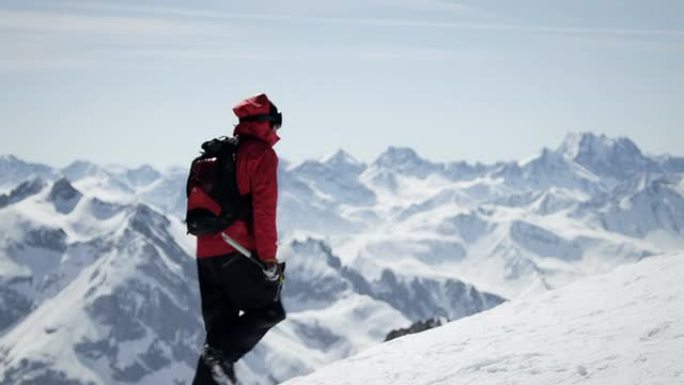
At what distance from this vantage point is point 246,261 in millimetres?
9055

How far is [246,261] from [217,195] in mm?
817

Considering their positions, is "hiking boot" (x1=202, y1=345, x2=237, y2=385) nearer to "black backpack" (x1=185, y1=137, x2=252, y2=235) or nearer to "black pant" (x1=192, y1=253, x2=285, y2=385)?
"black pant" (x1=192, y1=253, x2=285, y2=385)

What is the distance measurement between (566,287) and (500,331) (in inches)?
149

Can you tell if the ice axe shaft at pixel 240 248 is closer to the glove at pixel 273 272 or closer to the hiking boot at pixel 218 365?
the glove at pixel 273 272

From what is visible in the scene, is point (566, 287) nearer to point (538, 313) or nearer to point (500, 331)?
point (538, 313)

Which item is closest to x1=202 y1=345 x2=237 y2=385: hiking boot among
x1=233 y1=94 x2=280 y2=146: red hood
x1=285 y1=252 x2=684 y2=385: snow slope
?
x1=233 y1=94 x2=280 y2=146: red hood

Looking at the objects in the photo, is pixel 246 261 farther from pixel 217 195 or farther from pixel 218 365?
pixel 218 365

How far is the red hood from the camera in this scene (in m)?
9.15

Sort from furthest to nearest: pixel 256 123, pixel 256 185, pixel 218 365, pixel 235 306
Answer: pixel 235 306 < pixel 256 123 < pixel 218 365 < pixel 256 185

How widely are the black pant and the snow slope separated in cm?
250

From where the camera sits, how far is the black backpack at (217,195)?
9.03 metres

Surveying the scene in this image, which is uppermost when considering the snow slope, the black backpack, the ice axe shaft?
the black backpack

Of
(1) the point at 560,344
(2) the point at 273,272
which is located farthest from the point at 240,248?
(1) the point at 560,344

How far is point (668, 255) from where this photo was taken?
1772 cm
